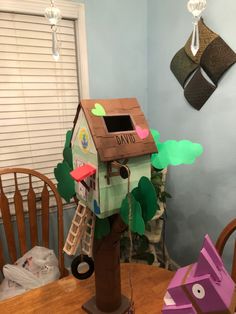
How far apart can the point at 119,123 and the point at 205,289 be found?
49cm

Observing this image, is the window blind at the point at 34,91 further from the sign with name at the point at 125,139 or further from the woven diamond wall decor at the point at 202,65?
the sign with name at the point at 125,139

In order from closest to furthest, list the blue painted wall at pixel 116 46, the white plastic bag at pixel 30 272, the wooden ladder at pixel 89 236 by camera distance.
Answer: the wooden ladder at pixel 89 236
the white plastic bag at pixel 30 272
the blue painted wall at pixel 116 46

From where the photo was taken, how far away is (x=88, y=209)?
728mm

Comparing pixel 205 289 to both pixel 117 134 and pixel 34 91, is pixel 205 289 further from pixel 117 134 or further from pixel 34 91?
pixel 34 91

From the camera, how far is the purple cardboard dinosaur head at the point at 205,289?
19.5 inches

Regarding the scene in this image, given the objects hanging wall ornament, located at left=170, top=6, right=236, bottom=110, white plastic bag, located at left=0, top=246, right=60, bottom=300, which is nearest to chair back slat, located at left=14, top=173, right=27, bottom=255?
white plastic bag, located at left=0, top=246, right=60, bottom=300

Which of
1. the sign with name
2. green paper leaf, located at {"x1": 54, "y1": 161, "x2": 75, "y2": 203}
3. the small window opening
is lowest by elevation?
green paper leaf, located at {"x1": 54, "y1": 161, "x2": 75, "y2": 203}

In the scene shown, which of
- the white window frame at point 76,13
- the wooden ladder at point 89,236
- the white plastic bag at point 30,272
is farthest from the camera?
the white window frame at point 76,13

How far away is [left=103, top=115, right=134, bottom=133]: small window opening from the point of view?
74 centimetres

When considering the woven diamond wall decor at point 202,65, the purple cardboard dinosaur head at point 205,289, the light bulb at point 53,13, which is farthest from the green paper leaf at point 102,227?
the woven diamond wall decor at point 202,65

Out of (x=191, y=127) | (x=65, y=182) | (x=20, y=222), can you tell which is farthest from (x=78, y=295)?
(x=191, y=127)

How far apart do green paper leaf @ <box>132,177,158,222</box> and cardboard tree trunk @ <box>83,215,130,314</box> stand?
0.35 feet

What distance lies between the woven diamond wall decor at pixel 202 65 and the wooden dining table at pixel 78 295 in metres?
0.94

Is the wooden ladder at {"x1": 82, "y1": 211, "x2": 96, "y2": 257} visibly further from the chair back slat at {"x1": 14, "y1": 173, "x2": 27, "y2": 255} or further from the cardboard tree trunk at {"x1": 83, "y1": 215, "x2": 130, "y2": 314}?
the chair back slat at {"x1": 14, "y1": 173, "x2": 27, "y2": 255}
